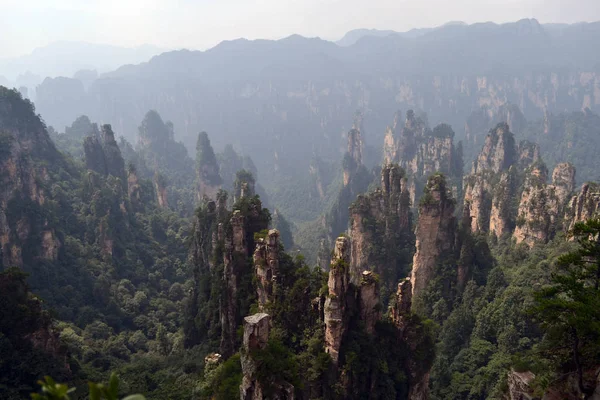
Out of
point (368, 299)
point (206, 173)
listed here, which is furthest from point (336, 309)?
point (206, 173)

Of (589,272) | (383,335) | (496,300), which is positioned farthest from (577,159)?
(589,272)

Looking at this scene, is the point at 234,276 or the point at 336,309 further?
the point at 234,276

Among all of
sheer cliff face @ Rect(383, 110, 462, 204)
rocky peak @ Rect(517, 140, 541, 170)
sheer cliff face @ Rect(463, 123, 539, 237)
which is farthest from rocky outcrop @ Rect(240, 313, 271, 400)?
rocky peak @ Rect(517, 140, 541, 170)

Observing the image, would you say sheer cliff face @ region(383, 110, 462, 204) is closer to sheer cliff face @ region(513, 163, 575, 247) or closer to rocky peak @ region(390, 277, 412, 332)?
sheer cliff face @ region(513, 163, 575, 247)

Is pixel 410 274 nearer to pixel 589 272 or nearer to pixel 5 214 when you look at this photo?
pixel 589 272

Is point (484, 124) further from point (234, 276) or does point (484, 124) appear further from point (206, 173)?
point (234, 276)
